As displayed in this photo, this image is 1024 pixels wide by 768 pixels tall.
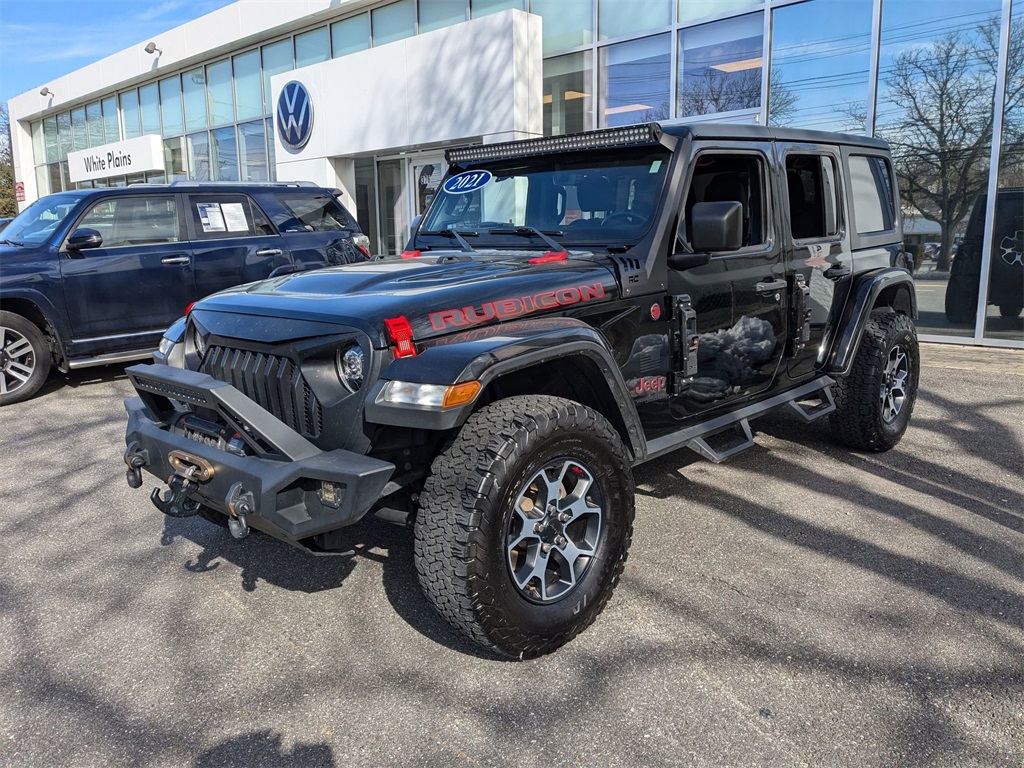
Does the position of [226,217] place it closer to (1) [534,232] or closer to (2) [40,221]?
(2) [40,221]

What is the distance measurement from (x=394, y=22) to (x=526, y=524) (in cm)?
1344

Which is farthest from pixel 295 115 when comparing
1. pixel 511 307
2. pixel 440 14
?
pixel 511 307

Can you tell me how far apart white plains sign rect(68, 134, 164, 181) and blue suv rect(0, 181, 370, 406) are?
14727 millimetres

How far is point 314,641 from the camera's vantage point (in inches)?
116

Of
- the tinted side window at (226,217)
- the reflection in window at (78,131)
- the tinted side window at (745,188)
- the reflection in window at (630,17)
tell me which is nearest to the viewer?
the tinted side window at (745,188)

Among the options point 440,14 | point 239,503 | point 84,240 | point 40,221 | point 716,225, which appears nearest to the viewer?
point 239,503

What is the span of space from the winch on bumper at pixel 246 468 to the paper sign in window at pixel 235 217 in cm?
493

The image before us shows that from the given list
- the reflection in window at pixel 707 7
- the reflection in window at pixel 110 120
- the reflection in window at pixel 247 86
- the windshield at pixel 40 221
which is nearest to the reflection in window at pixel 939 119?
the reflection in window at pixel 707 7

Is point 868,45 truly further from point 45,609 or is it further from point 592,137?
point 45,609

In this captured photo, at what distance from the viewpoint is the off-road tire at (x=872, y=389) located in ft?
15.5

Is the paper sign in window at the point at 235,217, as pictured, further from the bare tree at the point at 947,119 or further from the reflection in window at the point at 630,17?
the bare tree at the point at 947,119

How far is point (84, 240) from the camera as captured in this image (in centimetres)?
662

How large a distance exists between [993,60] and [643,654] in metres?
8.20

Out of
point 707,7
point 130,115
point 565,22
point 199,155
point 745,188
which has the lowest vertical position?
point 745,188
